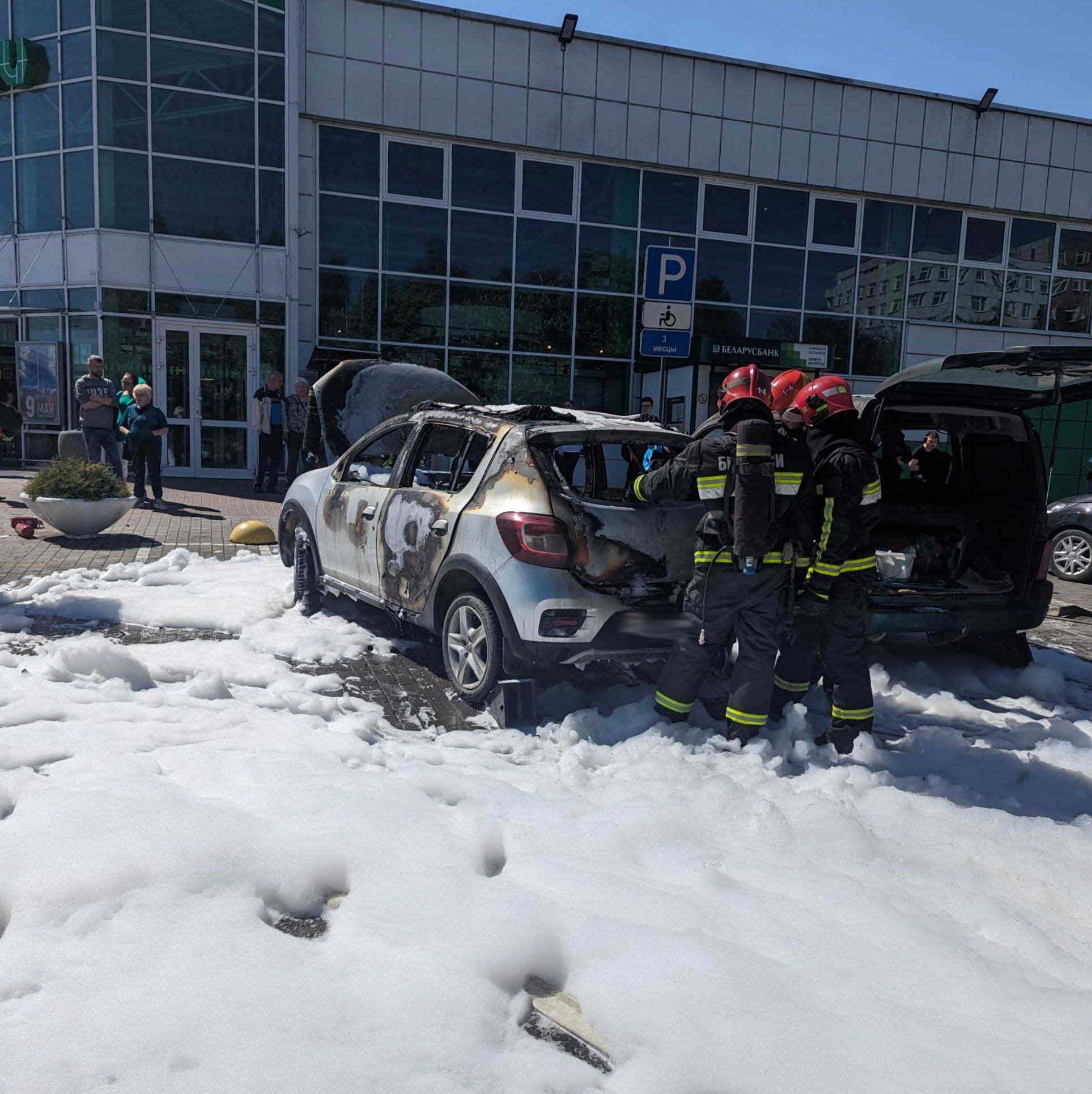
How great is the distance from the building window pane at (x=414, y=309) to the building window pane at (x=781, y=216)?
736 cm

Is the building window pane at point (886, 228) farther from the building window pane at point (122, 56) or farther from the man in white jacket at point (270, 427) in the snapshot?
the building window pane at point (122, 56)

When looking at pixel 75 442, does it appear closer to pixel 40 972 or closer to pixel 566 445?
pixel 566 445

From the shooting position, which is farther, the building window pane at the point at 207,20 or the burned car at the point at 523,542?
the building window pane at the point at 207,20

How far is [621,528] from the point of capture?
15.1 ft

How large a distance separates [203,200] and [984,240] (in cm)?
1764

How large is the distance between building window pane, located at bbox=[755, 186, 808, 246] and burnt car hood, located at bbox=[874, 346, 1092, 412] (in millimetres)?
15370

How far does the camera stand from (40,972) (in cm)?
228

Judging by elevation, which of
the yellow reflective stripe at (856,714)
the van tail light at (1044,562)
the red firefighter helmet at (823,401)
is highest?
the red firefighter helmet at (823,401)

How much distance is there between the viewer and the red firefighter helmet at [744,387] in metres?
4.23

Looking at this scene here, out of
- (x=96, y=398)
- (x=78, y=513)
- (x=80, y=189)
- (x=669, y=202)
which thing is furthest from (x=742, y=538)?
(x=669, y=202)

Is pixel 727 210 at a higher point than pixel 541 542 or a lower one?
higher

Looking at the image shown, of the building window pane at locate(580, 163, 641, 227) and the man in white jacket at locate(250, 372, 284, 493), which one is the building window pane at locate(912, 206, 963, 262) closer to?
the building window pane at locate(580, 163, 641, 227)

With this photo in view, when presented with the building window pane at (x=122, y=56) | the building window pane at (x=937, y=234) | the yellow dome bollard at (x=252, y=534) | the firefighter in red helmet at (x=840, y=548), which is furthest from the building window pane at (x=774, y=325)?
the firefighter in red helmet at (x=840, y=548)

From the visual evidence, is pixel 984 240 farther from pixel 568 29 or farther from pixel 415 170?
Result: pixel 415 170
